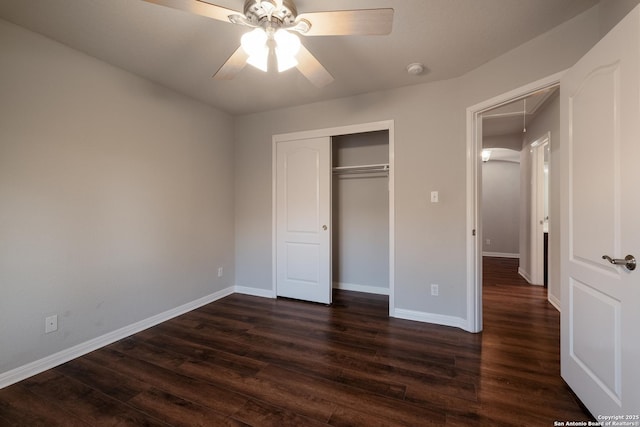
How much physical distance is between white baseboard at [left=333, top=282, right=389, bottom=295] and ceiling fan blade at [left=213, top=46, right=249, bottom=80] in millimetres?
3113

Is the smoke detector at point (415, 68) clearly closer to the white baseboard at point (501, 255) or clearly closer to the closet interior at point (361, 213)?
the closet interior at point (361, 213)

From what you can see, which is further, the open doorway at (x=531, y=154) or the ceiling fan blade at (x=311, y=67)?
the open doorway at (x=531, y=154)

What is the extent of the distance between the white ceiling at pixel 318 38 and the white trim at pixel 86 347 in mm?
2406

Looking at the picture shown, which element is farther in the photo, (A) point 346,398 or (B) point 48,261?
(B) point 48,261

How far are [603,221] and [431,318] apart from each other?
1791 mm

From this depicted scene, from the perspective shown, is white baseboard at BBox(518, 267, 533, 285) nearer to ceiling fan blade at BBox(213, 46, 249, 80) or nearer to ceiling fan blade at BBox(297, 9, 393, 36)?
ceiling fan blade at BBox(297, 9, 393, 36)

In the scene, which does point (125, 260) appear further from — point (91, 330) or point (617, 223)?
point (617, 223)

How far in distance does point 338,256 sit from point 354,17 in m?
3.20

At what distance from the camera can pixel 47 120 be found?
207 cm

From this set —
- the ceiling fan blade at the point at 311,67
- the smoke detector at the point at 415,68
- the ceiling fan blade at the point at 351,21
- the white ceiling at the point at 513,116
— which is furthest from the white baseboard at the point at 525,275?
the ceiling fan blade at the point at 351,21

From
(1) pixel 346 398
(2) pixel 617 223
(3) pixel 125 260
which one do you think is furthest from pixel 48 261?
(2) pixel 617 223

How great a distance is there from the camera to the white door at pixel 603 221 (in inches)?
49.7

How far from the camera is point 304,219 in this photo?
3.53 m

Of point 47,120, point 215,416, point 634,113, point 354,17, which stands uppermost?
point 354,17
